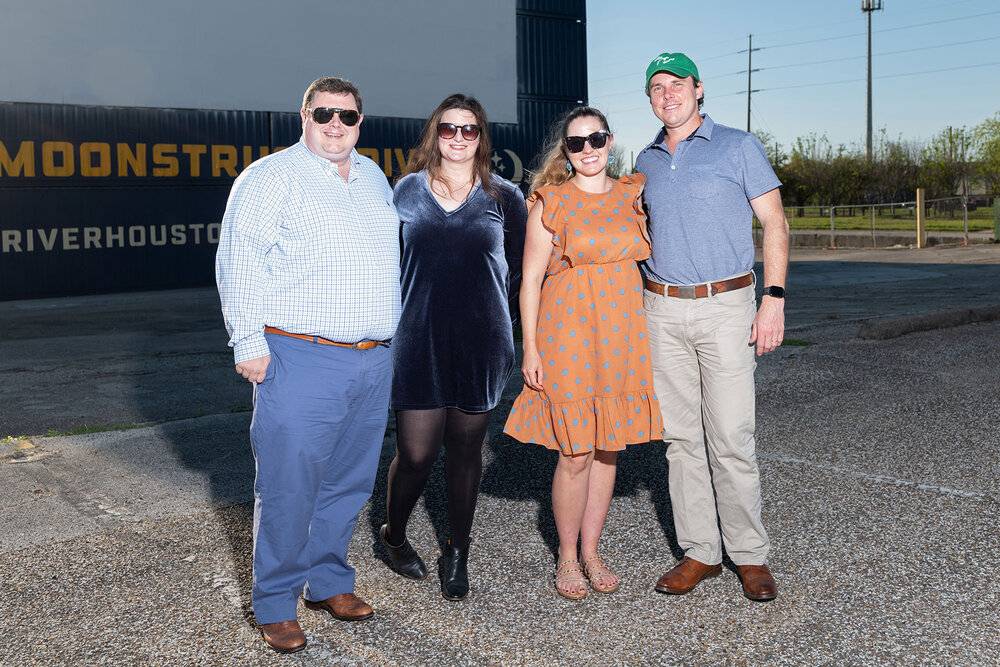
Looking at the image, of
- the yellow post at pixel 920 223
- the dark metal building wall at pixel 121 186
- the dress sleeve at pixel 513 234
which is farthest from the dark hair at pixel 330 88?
the yellow post at pixel 920 223

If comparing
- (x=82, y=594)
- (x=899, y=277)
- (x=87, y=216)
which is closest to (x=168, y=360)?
(x=82, y=594)

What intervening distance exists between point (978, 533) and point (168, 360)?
8177mm

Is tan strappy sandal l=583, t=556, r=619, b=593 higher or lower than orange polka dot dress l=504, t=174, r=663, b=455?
lower

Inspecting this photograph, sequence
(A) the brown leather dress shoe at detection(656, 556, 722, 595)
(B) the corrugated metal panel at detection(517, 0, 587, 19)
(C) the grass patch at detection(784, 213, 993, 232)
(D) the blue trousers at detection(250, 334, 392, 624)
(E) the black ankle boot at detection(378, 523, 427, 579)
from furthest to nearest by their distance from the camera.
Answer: (C) the grass patch at detection(784, 213, 993, 232) → (B) the corrugated metal panel at detection(517, 0, 587, 19) → (E) the black ankle boot at detection(378, 523, 427, 579) → (A) the brown leather dress shoe at detection(656, 556, 722, 595) → (D) the blue trousers at detection(250, 334, 392, 624)

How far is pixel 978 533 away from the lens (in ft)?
13.7

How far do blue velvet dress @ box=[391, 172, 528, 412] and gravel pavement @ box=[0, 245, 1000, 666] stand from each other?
807 millimetres

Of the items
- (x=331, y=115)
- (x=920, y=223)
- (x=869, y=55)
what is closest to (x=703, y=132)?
(x=331, y=115)

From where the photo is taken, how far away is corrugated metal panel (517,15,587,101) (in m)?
24.8

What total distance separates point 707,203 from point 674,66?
511 millimetres

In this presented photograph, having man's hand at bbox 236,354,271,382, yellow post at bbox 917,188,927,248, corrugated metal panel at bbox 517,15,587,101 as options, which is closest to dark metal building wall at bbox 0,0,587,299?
corrugated metal panel at bbox 517,15,587,101

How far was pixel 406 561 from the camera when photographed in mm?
3789

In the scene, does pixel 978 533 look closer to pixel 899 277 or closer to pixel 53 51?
pixel 899 277

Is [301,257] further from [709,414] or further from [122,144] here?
[122,144]

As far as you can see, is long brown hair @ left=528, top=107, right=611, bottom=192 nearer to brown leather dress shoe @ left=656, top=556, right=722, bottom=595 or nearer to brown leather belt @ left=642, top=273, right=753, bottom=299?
brown leather belt @ left=642, top=273, right=753, bottom=299
